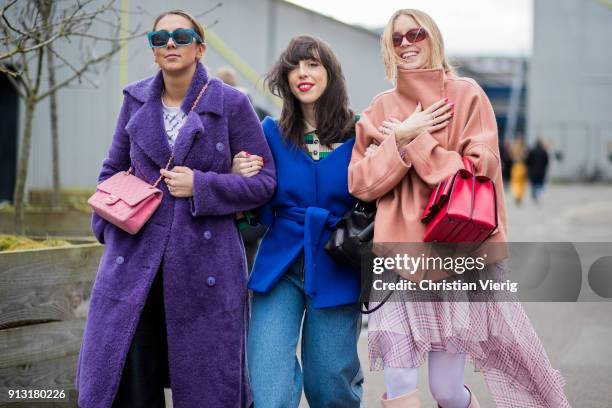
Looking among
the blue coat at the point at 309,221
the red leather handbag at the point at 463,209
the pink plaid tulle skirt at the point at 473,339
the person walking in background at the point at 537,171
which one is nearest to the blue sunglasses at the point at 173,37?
the blue coat at the point at 309,221

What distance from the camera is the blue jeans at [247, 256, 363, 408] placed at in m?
3.91

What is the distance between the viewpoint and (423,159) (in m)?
3.74

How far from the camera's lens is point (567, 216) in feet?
59.8

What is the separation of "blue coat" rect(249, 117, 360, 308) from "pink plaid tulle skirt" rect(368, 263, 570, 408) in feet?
0.96

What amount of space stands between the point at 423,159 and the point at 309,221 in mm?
643

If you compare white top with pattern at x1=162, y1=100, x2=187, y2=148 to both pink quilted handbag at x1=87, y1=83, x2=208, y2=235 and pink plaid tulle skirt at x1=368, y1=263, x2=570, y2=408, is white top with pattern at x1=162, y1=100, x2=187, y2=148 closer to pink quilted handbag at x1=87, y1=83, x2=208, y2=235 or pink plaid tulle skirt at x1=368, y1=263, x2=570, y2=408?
pink quilted handbag at x1=87, y1=83, x2=208, y2=235

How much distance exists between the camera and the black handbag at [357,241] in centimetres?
381

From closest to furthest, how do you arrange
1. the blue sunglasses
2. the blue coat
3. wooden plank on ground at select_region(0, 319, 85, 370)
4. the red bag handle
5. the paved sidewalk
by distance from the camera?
1. the red bag handle
2. the blue sunglasses
3. the blue coat
4. wooden plank on ground at select_region(0, 319, 85, 370)
5. the paved sidewalk

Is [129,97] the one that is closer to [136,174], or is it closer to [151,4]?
[136,174]

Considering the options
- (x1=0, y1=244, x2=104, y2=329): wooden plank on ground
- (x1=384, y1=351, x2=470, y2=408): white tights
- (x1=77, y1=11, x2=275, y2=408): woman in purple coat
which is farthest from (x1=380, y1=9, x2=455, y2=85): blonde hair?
(x1=0, y1=244, x2=104, y2=329): wooden plank on ground

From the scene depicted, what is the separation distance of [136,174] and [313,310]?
42.8 inches

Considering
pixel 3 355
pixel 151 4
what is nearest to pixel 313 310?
pixel 3 355

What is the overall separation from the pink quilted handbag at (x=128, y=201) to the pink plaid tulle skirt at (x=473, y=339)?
1156mm

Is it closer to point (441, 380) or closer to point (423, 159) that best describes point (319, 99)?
point (423, 159)
